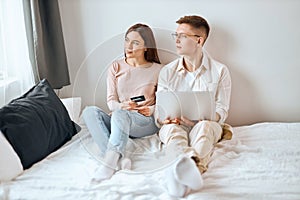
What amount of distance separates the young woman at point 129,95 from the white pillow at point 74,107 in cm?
9

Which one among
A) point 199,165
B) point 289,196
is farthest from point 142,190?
point 289,196

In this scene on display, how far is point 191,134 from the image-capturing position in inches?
75.5

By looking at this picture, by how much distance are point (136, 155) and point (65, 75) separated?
83cm

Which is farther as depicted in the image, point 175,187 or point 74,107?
point 74,107

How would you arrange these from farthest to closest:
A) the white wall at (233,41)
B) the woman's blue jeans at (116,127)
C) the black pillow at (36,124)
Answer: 1. the white wall at (233,41)
2. the woman's blue jeans at (116,127)
3. the black pillow at (36,124)

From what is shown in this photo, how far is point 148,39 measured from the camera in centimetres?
221

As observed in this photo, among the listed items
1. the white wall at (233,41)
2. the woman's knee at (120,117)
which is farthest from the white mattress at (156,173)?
the white wall at (233,41)

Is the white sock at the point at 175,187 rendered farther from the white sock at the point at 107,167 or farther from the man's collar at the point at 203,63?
the man's collar at the point at 203,63

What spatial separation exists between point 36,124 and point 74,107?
0.46 metres

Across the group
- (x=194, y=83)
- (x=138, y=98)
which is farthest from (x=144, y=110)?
(x=194, y=83)

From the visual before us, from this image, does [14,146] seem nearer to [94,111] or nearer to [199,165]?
[94,111]

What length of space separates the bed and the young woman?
63 mm

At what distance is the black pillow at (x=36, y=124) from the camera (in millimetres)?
1660

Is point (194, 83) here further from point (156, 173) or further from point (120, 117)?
point (156, 173)
